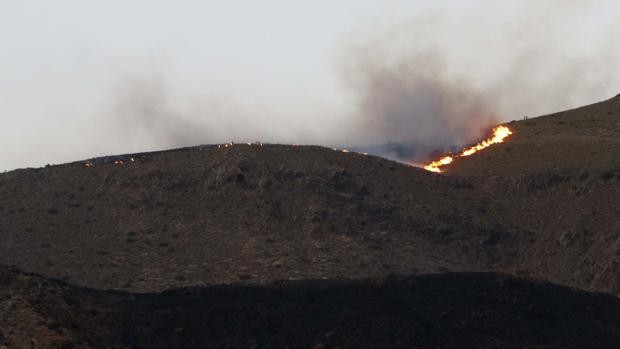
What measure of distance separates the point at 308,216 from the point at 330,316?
109ft

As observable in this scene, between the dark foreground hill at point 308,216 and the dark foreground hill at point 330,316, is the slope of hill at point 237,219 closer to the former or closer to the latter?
the dark foreground hill at point 308,216

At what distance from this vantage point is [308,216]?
105500 mm

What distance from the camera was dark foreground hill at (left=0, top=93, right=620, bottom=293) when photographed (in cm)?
9644

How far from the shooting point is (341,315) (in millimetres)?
72438

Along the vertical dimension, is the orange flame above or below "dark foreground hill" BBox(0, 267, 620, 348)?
above

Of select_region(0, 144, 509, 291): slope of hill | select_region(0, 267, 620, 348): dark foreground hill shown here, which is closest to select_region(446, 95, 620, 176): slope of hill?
select_region(0, 144, 509, 291): slope of hill

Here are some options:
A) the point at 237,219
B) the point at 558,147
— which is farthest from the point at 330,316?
the point at 558,147

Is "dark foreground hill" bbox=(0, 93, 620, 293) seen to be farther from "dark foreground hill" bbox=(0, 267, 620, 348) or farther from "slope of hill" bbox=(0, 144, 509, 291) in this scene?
"dark foreground hill" bbox=(0, 267, 620, 348)

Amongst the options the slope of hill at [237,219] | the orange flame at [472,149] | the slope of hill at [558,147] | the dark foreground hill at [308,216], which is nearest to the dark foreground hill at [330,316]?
the slope of hill at [237,219]

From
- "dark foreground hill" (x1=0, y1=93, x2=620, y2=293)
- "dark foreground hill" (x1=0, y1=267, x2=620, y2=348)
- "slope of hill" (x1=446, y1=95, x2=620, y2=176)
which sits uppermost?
"slope of hill" (x1=446, y1=95, x2=620, y2=176)

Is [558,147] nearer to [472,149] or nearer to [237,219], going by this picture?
[472,149]

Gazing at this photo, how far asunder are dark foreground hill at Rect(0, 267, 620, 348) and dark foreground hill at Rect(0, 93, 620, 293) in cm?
1525

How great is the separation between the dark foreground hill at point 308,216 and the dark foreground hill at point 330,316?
15250 mm

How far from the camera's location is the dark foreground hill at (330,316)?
69.4 meters
